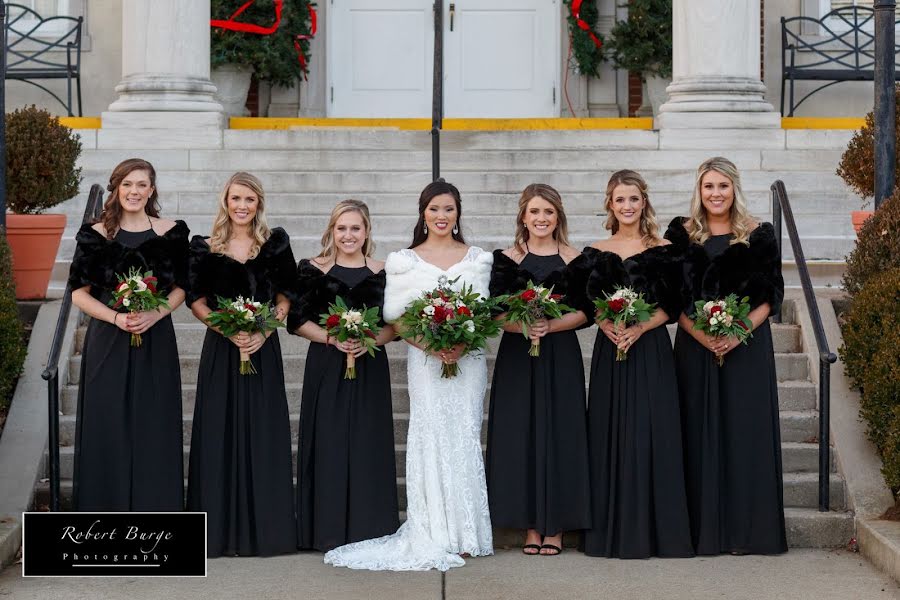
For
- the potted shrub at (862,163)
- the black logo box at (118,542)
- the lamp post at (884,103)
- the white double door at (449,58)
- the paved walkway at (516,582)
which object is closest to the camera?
the black logo box at (118,542)

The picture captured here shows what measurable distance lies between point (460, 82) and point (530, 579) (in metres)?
8.98

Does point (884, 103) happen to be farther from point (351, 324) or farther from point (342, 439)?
point (342, 439)

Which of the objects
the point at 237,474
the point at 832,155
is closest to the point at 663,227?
the point at 832,155

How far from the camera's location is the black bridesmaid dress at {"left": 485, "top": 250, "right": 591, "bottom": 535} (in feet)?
→ 22.9

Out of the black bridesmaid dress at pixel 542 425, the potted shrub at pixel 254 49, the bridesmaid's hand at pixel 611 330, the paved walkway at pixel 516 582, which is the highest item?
the potted shrub at pixel 254 49

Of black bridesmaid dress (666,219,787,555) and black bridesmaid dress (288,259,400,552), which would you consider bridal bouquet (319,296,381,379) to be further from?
black bridesmaid dress (666,219,787,555)

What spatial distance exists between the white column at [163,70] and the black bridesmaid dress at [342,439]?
18.3 ft

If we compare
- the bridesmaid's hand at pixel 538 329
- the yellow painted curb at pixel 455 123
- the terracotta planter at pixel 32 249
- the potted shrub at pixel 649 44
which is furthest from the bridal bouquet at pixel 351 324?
the potted shrub at pixel 649 44

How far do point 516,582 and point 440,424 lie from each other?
0.95 metres

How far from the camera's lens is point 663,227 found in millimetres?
11133

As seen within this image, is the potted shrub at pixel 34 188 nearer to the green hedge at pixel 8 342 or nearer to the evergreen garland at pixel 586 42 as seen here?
the green hedge at pixel 8 342

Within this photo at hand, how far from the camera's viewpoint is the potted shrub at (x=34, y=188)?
9289mm

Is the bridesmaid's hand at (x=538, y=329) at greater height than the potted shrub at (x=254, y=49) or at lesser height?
lesser

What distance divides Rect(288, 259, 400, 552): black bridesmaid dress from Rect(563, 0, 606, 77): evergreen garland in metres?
8.04
